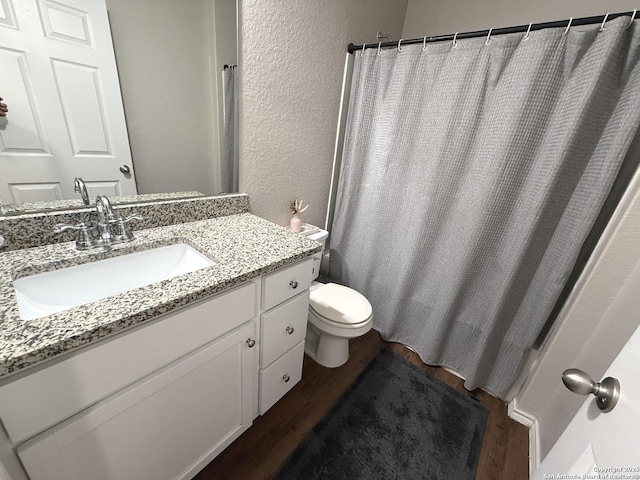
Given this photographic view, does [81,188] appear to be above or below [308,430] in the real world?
above

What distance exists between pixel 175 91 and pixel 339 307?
124cm

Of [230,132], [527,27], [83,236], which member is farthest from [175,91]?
Answer: [527,27]

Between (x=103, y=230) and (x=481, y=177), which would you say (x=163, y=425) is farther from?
(x=481, y=177)

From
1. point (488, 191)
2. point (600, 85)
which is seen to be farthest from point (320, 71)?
point (600, 85)

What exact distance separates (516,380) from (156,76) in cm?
215

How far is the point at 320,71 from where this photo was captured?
1.41 m

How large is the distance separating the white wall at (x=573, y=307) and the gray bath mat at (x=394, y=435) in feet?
0.93

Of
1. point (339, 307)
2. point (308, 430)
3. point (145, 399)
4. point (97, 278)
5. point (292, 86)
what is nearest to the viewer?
point (145, 399)

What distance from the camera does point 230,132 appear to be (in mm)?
1196

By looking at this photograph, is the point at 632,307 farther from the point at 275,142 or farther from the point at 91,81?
the point at 91,81

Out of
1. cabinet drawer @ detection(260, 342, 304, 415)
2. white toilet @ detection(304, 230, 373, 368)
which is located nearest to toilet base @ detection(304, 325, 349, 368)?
white toilet @ detection(304, 230, 373, 368)

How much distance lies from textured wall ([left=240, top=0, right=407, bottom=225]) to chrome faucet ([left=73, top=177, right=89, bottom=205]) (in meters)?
0.59

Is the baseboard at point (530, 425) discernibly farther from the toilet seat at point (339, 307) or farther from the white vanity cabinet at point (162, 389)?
the white vanity cabinet at point (162, 389)

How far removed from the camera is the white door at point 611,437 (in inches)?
14.0
